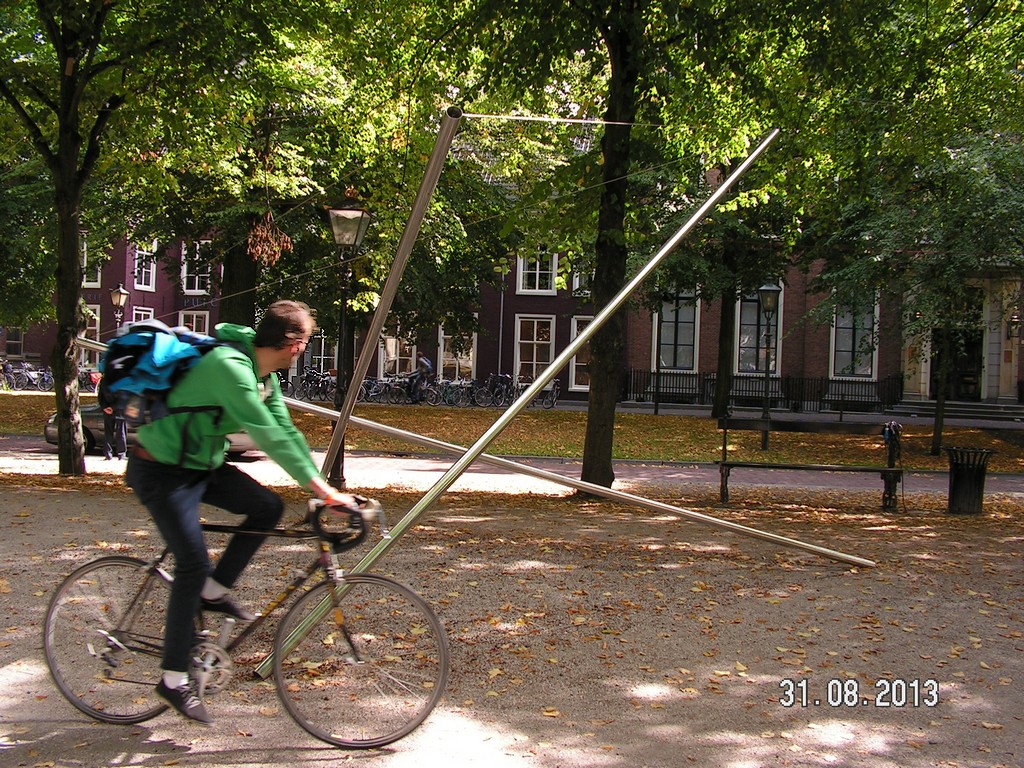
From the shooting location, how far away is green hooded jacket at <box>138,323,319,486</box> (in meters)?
3.66

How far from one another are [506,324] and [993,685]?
36931 mm

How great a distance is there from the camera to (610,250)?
12.6 m

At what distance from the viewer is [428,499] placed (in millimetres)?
4945

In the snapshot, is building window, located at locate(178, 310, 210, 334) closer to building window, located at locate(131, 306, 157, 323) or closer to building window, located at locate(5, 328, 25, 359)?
building window, located at locate(131, 306, 157, 323)

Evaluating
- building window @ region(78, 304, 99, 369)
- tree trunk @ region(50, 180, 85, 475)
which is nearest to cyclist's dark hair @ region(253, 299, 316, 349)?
tree trunk @ region(50, 180, 85, 475)

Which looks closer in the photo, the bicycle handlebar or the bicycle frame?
the bicycle handlebar

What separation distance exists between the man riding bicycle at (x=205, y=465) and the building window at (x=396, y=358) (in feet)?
124

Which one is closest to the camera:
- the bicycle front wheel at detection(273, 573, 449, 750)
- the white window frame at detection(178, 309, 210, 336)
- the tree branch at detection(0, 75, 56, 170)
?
the bicycle front wheel at detection(273, 573, 449, 750)

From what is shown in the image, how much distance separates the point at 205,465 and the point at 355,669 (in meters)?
1.09

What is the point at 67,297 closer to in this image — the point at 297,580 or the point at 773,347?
the point at 297,580

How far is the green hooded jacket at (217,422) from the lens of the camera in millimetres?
3664

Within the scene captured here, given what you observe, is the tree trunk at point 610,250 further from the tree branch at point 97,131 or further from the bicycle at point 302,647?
the bicycle at point 302,647

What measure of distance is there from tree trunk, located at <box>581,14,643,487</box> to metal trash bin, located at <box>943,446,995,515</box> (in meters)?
4.67

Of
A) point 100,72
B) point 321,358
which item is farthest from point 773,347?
point 100,72
